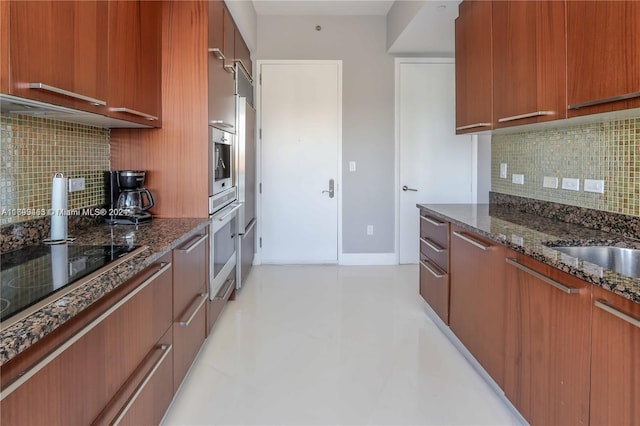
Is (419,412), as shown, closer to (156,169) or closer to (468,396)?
(468,396)

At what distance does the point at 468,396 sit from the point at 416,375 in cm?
30

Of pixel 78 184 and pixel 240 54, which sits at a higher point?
pixel 240 54

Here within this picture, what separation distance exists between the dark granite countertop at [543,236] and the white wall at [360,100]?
1765 millimetres

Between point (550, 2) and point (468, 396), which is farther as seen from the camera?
point (468, 396)

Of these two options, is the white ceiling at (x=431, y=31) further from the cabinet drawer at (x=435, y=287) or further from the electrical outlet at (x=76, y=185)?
the electrical outlet at (x=76, y=185)

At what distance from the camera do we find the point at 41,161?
1.91 m

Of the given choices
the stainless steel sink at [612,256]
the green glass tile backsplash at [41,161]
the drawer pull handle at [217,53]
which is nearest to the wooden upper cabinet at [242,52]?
the drawer pull handle at [217,53]

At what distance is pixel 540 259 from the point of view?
1543mm

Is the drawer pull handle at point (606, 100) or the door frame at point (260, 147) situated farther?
the door frame at point (260, 147)

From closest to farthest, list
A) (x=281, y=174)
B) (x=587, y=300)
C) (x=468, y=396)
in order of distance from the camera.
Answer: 1. (x=587, y=300)
2. (x=468, y=396)
3. (x=281, y=174)

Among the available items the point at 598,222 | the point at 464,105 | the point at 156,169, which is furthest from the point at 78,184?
the point at 598,222

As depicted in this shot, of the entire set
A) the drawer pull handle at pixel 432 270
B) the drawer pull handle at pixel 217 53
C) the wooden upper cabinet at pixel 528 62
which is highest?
the drawer pull handle at pixel 217 53

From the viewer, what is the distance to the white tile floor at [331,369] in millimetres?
1957

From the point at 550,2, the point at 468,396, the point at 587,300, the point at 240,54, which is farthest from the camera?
the point at 240,54
